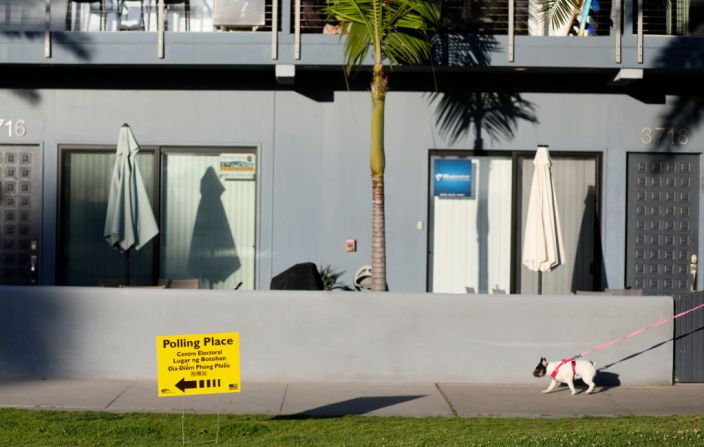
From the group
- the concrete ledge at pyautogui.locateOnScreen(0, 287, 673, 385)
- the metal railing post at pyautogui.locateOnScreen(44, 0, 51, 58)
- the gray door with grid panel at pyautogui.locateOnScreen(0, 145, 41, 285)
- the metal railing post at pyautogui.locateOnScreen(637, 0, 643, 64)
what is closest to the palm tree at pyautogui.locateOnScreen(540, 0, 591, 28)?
the metal railing post at pyautogui.locateOnScreen(637, 0, 643, 64)

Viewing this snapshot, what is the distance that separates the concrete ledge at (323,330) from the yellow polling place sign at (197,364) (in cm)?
288

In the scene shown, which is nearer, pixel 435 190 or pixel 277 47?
pixel 277 47

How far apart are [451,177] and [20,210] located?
21.3 ft

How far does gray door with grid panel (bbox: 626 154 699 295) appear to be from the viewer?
1551 centimetres

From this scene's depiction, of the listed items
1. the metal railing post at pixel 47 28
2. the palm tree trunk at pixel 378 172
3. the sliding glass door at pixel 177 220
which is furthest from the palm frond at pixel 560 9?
the metal railing post at pixel 47 28

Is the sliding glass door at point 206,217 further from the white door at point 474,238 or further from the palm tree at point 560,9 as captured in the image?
the palm tree at point 560,9

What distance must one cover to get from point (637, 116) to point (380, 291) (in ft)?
18.3

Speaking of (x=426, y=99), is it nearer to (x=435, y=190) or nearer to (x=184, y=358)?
(x=435, y=190)

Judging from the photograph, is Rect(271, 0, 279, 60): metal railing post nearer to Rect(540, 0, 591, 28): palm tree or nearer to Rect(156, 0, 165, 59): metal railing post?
Rect(156, 0, 165, 59): metal railing post

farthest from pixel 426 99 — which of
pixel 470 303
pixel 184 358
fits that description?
pixel 184 358

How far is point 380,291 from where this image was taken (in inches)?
488

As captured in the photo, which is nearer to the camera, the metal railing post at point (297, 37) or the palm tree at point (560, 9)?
the metal railing post at point (297, 37)

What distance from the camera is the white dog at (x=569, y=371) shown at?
35.7 feet

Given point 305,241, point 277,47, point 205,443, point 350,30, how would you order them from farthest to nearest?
point 305,241 < point 277,47 < point 350,30 < point 205,443
